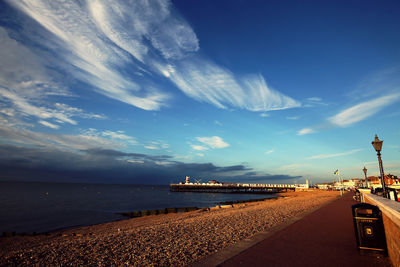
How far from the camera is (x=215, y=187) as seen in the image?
105188 mm

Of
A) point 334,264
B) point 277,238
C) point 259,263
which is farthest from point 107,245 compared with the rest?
point 334,264

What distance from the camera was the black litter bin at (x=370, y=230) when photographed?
4.79 m

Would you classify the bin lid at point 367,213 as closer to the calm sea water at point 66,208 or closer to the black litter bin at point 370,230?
the black litter bin at point 370,230

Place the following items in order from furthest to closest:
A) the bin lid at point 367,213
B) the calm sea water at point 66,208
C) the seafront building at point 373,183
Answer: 1. the seafront building at point 373,183
2. the calm sea water at point 66,208
3. the bin lid at point 367,213

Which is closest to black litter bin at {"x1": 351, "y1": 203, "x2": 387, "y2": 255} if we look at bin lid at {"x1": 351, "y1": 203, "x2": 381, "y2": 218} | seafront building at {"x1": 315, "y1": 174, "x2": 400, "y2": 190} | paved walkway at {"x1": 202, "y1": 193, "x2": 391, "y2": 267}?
bin lid at {"x1": 351, "y1": 203, "x2": 381, "y2": 218}

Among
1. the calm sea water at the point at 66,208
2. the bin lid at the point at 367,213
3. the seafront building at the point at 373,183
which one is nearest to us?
the bin lid at the point at 367,213

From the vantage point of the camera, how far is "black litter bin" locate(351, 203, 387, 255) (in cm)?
479

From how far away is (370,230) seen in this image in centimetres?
489

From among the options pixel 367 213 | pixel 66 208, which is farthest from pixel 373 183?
pixel 66 208

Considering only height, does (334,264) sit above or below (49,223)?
above

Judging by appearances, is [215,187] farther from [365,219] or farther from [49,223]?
[365,219]

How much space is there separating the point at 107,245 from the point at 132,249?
1.13 m

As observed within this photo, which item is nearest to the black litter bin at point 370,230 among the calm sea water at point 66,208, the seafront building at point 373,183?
the seafront building at point 373,183

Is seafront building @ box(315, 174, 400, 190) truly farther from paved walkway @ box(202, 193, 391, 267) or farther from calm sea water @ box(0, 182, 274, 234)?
calm sea water @ box(0, 182, 274, 234)
